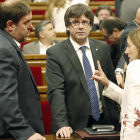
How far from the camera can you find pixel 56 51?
4.15 feet

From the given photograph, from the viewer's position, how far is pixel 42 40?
2.45m

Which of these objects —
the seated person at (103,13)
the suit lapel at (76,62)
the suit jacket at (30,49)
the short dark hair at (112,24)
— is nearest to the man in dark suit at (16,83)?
the suit lapel at (76,62)

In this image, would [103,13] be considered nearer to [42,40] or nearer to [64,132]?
[42,40]

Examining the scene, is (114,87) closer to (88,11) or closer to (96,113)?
(96,113)

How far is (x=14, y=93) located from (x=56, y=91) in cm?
28

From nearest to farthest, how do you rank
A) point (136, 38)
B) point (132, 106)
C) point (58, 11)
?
point (132, 106) < point (136, 38) < point (58, 11)

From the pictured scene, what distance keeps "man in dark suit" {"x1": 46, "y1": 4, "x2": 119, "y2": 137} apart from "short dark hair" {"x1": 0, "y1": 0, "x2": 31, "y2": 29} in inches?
10.2

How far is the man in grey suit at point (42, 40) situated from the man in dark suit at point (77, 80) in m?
1.09

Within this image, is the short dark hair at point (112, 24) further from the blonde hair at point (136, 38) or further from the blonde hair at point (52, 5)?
the blonde hair at point (136, 38)

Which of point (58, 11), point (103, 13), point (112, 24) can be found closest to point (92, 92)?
point (112, 24)

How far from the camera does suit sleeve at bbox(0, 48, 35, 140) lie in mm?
916

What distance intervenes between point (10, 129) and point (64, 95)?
1.07 feet

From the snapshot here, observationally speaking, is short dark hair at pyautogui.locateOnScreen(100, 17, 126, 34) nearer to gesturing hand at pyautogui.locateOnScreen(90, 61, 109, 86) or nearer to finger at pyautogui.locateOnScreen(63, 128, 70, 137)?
gesturing hand at pyautogui.locateOnScreen(90, 61, 109, 86)

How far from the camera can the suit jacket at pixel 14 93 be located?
919mm
